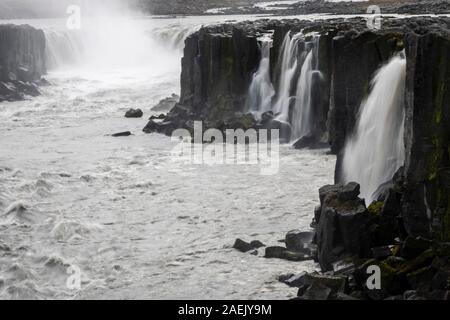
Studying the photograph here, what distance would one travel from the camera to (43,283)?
18.5 meters

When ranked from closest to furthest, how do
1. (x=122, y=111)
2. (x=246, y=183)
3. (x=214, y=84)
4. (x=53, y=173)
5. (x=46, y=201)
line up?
(x=46, y=201) < (x=246, y=183) < (x=53, y=173) < (x=214, y=84) < (x=122, y=111)

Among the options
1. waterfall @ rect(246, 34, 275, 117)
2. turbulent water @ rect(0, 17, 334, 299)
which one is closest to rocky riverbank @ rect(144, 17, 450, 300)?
turbulent water @ rect(0, 17, 334, 299)

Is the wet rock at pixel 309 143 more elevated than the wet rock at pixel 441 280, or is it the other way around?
the wet rock at pixel 441 280

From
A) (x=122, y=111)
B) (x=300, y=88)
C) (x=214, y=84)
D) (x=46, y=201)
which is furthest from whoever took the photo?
(x=122, y=111)

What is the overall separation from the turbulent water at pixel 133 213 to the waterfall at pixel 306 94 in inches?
81.3

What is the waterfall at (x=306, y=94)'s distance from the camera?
35656 mm

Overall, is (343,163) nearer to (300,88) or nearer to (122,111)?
(300,88)

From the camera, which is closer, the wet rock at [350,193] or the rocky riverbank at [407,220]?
the rocky riverbank at [407,220]

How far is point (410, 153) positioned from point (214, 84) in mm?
25154

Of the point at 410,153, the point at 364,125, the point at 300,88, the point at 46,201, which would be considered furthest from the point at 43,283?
the point at 300,88

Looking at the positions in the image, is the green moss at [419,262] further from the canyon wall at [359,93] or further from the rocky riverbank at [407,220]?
the canyon wall at [359,93]

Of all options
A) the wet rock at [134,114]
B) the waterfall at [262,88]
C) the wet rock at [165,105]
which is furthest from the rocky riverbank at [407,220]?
the wet rock at [165,105]

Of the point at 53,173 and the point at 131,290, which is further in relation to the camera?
the point at 53,173

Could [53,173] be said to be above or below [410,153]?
below
